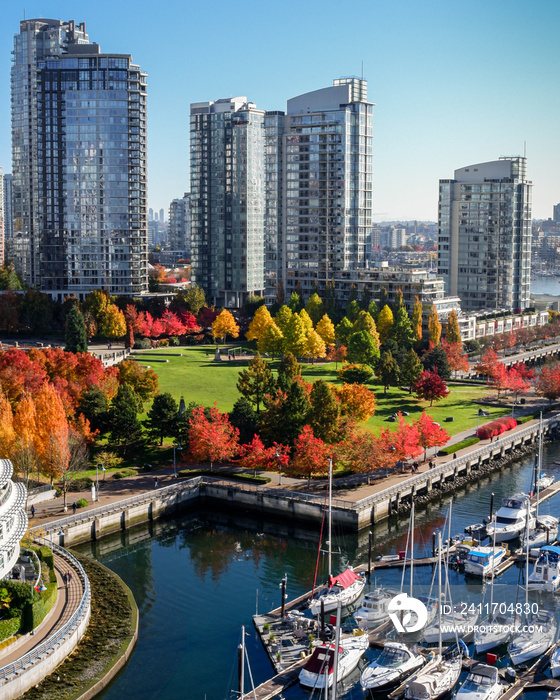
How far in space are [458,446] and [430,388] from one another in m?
18.5

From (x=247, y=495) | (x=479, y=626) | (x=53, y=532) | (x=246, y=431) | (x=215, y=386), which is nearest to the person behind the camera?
(x=479, y=626)

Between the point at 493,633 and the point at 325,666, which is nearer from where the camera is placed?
the point at 325,666

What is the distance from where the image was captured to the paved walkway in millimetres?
54219

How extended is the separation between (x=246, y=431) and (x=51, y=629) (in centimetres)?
4068

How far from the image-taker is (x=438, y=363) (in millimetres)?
134750

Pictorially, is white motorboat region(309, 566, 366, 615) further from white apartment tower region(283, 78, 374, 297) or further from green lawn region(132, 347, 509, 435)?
white apartment tower region(283, 78, 374, 297)

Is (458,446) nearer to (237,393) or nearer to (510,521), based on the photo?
(510,521)

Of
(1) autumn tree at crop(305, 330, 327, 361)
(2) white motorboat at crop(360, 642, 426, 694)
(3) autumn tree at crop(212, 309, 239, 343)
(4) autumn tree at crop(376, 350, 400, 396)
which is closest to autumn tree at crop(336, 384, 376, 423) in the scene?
(4) autumn tree at crop(376, 350, 400, 396)

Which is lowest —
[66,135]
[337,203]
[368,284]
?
[368,284]

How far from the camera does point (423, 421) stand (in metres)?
98.9

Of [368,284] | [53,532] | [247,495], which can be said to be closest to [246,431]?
[247,495]

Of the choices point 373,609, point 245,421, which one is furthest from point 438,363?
point 373,609

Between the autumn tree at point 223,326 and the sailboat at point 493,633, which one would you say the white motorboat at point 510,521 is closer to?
the sailboat at point 493,633

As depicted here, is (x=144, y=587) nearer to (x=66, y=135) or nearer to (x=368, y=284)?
(x=368, y=284)
